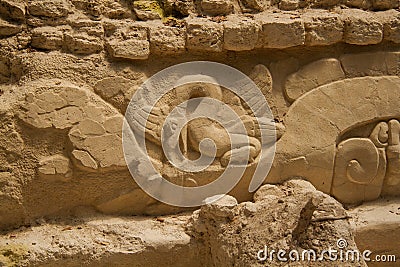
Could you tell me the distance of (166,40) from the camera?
317 centimetres

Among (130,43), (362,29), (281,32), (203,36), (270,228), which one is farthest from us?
(362,29)

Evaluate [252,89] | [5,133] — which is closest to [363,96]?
[252,89]

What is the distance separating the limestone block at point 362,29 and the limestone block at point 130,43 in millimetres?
1169

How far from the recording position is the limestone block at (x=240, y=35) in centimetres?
324

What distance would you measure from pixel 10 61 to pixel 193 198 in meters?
1.19

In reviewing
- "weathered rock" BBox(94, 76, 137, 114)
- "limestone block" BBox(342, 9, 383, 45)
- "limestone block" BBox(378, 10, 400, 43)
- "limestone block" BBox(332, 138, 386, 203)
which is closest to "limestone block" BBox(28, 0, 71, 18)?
"weathered rock" BBox(94, 76, 137, 114)

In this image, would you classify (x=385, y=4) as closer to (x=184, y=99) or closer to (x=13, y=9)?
(x=184, y=99)

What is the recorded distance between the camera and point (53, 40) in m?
3.06

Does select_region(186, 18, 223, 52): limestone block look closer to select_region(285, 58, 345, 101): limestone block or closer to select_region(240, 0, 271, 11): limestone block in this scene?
select_region(240, 0, 271, 11): limestone block

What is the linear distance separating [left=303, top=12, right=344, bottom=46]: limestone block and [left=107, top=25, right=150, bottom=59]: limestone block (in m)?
0.93

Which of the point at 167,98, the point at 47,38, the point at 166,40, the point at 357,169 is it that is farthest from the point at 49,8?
the point at 357,169

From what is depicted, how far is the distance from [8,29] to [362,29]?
195 cm

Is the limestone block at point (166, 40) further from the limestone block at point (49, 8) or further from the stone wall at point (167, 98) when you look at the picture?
the limestone block at point (49, 8)

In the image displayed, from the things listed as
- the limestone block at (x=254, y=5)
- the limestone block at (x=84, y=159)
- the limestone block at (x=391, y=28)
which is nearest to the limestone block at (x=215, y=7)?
the limestone block at (x=254, y=5)
